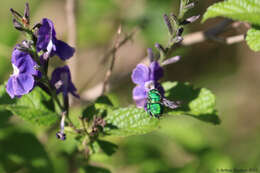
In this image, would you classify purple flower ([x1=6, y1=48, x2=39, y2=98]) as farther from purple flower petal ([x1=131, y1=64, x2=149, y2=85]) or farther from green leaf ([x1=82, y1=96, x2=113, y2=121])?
purple flower petal ([x1=131, y1=64, x2=149, y2=85])

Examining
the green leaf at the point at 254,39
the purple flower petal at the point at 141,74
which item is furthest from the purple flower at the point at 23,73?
the green leaf at the point at 254,39

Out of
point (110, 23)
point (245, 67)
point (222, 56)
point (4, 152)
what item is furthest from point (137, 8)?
point (4, 152)

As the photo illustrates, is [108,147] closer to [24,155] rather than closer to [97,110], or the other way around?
[97,110]

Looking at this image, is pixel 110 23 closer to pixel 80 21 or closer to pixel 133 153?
pixel 80 21

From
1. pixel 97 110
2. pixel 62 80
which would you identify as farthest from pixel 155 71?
pixel 62 80

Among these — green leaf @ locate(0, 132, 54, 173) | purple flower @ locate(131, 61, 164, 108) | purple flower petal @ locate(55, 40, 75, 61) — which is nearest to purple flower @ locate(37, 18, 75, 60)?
purple flower petal @ locate(55, 40, 75, 61)
